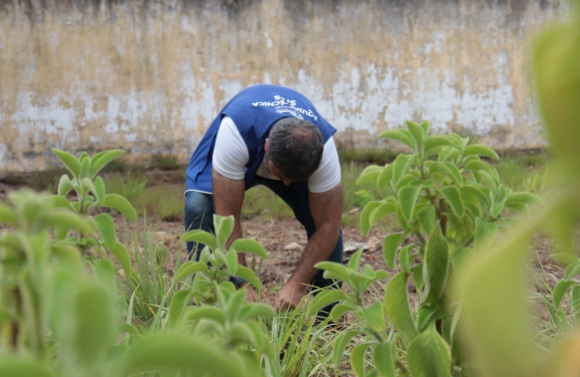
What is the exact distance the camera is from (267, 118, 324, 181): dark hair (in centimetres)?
301

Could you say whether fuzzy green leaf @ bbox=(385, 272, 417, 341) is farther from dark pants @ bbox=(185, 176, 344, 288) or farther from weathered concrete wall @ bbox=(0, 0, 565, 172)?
weathered concrete wall @ bbox=(0, 0, 565, 172)

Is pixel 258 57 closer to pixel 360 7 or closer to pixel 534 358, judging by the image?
pixel 360 7

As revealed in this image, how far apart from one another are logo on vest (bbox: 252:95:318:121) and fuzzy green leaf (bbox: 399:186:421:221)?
2.03 m

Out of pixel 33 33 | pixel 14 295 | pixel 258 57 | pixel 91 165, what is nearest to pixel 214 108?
pixel 258 57

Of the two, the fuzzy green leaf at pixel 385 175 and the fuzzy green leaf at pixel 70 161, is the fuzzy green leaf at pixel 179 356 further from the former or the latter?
the fuzzy green leaf at pixel 385 175

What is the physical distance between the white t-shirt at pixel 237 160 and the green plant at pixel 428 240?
1756 mm

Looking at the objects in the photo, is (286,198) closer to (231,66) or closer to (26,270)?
(26,270)

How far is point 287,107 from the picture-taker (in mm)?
3486

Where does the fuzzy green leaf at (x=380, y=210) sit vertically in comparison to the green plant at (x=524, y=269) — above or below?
below

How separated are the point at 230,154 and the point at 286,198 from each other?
591 mm

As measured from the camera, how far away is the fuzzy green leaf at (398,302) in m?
1.36

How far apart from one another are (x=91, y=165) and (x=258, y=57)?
7265mm

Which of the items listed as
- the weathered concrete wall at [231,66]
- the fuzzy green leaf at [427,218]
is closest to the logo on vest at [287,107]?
the fuzzy green leaf at [427,218]

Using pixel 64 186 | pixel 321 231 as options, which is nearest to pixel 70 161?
pixel 64 186
